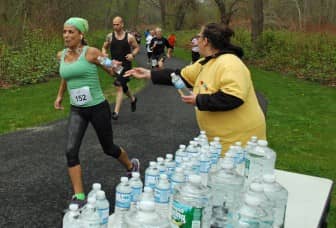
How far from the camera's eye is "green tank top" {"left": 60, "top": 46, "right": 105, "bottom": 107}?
176 inches

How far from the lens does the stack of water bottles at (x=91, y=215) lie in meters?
1.83

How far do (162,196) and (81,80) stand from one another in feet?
8.78

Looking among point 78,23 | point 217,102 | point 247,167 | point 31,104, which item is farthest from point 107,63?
point 31,104

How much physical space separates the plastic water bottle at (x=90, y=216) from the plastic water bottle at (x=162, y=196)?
362mm

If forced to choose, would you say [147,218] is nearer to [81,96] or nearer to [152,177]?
[152,177]

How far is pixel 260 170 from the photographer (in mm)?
2762

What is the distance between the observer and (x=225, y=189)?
7.88ft

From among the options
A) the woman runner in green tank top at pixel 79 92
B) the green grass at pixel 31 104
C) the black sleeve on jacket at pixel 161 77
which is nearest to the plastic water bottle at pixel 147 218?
the black sleeve on jacket at pixel 161 77

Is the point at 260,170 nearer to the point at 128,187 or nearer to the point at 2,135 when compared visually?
the point at 128,187

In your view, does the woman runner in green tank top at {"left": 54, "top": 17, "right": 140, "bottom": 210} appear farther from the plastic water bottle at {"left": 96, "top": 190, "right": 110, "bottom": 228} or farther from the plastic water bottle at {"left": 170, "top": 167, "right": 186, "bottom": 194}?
the plastic water bottle at {"left": 96, "top": 190, "right": 110, "bottom": 228}

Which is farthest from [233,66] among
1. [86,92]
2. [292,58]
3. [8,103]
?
[292,58]

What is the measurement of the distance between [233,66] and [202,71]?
1.49 feet

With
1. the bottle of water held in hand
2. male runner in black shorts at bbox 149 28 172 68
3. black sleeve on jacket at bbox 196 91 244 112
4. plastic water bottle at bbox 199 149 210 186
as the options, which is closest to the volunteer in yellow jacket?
black sleeve on jacket at bbox 196 91 244 112

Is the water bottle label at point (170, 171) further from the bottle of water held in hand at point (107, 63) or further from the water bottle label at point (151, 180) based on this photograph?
the bottle of water held in hand at point (107, 63)
